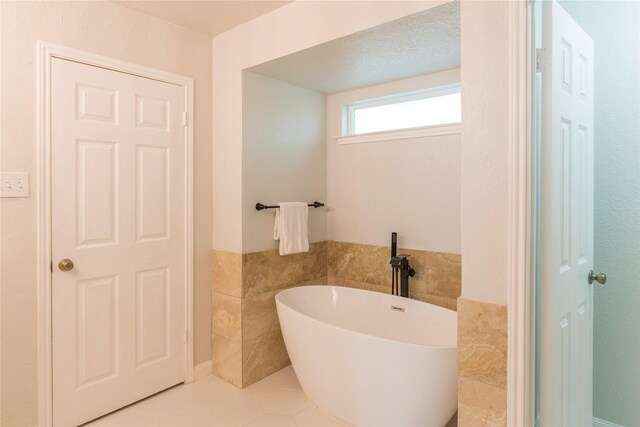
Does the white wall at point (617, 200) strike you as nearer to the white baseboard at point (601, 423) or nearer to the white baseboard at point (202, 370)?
the white baseboard at point (601, 423)

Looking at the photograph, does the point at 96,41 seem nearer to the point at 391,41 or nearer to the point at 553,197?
the point at 391,41

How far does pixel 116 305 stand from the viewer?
2334mm

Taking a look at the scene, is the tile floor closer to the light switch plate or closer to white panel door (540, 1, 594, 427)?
white panel door (540, 1, 594, 427)

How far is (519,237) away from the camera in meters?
1.41

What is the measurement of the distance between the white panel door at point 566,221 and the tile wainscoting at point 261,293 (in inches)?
34.7

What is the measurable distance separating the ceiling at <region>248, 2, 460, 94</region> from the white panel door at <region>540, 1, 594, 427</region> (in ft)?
1.82

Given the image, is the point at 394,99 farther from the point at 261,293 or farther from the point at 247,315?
the point at 247,315

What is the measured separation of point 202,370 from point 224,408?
0.47 metres

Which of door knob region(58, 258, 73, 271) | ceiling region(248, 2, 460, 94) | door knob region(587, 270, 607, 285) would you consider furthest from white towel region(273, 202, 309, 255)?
door knob region(587, 270, 607, 285)

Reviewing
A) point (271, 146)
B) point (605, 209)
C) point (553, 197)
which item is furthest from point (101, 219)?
point (605, 209)

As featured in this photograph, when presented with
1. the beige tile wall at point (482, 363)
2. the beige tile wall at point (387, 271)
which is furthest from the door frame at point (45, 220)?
the beige tile wall at point (482, 363)

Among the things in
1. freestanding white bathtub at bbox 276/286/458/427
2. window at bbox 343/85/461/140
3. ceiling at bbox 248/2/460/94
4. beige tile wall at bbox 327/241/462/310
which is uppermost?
ceiling at bbox 248/2/460/94

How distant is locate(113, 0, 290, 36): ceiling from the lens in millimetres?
2270

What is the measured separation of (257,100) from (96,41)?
0.98 meters
